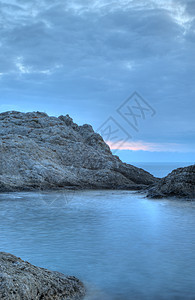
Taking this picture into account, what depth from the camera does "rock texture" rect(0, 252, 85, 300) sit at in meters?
5.94

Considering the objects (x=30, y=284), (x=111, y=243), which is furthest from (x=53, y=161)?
(x=30, y=284)

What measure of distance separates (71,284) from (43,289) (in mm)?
1293

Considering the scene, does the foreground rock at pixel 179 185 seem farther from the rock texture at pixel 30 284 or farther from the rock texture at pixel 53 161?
the rock texture at pixel 30 284

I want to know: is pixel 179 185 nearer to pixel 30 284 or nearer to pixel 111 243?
pixel 111 243

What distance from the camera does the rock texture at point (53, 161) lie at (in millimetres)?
39938

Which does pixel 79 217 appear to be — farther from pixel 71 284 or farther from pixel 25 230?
pixel 71 284

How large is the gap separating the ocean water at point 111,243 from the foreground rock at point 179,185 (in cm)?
367

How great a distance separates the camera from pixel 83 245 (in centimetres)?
1416

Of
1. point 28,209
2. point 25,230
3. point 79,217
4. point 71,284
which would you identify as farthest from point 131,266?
point 28,209

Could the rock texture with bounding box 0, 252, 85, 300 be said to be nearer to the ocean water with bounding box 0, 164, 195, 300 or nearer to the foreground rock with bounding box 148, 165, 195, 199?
the ocean water with bounding box 0, 164, 195, 300

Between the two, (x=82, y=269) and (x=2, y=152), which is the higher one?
(x=2, y=152)

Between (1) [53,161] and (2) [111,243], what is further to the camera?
(1) [53,161]

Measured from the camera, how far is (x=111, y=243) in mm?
14758

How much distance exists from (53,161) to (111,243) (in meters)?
32.0
